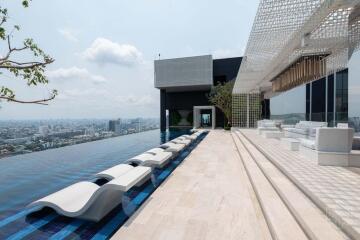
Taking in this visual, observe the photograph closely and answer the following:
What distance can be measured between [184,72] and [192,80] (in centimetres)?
143

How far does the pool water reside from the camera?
2678 mm

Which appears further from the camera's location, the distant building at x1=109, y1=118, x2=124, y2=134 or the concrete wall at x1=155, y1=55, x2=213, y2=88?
the concrete wall at x1=155, y1=55, x2=213, y2=88

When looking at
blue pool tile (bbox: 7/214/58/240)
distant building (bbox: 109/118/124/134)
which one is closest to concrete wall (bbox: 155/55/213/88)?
distant building (bbox: 109/118/124/134)

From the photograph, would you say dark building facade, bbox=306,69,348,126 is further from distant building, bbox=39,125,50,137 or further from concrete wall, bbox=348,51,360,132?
distant building, bbox=39,125,50,137

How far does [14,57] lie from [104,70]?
35.1 ft

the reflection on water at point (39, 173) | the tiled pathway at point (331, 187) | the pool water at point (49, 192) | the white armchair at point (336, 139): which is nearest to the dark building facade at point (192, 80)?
the reflection on water at point (39, 173)

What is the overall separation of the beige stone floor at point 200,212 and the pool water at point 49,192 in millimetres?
296

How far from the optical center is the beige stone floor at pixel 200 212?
8.11 ft

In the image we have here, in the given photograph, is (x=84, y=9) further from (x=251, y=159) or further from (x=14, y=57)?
(x=251, y=159)

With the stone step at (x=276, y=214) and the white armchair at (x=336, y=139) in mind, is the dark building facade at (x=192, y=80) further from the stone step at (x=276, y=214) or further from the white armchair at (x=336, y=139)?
the stone step at (x=276, y=214)

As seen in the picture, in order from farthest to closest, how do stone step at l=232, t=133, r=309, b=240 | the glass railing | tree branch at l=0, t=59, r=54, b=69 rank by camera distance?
the glass railing
stone step at l=232, t=133, r=309, b=240
tree branch at l=0, t=59, r=54, b=69

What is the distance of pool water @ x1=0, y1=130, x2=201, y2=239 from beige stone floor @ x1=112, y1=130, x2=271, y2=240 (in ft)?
0.97

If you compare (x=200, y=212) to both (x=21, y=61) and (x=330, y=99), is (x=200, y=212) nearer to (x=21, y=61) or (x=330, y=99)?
(x=21, y=61)

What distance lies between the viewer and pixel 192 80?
2438 cm
